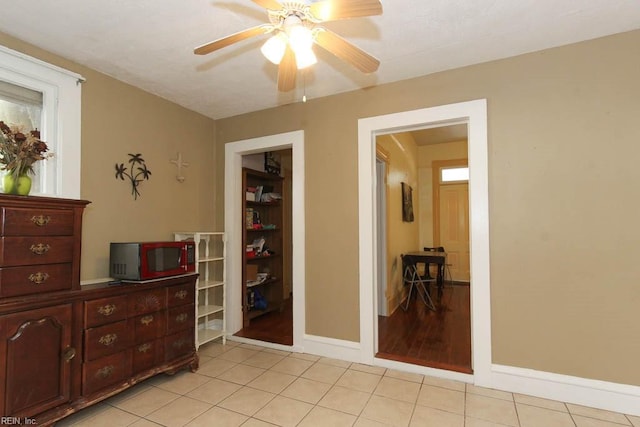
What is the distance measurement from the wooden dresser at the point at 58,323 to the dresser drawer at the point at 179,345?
95 mm

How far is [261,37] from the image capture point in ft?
7.09

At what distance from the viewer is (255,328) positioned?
3740 mm

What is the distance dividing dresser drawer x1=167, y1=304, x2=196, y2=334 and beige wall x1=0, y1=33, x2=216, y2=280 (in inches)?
26.8

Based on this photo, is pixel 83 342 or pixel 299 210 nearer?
pixel 83 342

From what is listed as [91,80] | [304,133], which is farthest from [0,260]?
[304,133]

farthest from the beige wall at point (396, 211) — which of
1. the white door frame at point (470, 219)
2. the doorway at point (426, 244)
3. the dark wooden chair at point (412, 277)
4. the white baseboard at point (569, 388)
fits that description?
the white baseboard at point (569, 388)

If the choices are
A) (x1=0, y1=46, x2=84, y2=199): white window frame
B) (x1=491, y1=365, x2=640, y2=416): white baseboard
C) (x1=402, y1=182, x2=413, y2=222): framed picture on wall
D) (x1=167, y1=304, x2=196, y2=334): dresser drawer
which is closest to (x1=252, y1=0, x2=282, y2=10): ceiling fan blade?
(x1=0, y1=46, x2=84, y2=199): white window frame

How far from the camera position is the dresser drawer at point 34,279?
5.66 ft

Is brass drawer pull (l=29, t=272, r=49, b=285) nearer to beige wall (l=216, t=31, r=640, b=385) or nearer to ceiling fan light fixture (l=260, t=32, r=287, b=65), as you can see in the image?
ceiling fan light fixture (l=260, t=32, r=287, b=65)

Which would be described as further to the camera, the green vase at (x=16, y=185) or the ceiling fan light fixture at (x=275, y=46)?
the green vase at (x=16, y=185)

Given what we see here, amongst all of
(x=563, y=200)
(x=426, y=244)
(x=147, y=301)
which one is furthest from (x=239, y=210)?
(x=426, y=244)

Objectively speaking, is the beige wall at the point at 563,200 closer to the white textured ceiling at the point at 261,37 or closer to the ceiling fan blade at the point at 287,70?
the white textured ceiling at the point at 261,37

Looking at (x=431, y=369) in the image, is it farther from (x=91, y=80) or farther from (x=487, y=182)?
(x=91, y=80)

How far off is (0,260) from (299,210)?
2.16 metres
